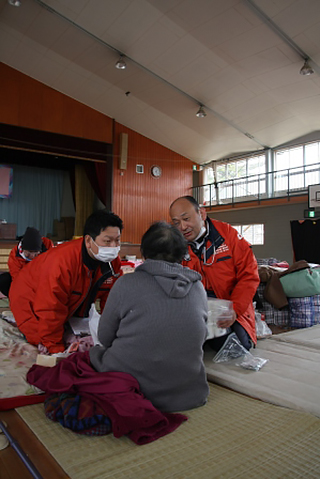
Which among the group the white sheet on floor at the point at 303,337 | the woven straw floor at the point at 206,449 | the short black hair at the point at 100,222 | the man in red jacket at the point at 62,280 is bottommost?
the woven straw floor at the point at 206,449

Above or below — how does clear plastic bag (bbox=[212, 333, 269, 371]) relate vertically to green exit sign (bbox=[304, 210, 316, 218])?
below

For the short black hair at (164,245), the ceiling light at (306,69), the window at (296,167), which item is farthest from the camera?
the window at (296,167)

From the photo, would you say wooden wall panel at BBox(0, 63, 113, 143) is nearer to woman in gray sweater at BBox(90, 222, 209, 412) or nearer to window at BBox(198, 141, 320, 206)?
window at BBox(198, 141, 320, 206)

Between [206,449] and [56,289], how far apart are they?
1229 mm

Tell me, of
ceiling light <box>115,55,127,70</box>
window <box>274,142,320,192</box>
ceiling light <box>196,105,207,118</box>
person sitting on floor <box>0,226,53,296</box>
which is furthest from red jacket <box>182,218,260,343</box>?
window <box>274,142,320,192</box>

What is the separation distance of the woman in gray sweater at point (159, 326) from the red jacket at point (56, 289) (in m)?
0.74

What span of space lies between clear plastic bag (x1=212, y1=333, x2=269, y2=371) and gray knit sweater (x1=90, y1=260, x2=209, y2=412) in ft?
2.41

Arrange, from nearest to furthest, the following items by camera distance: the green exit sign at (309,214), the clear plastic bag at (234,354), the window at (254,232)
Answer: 1. the clear plastic bag at (234,354)
2. the green exit sign at (309,214)
3. the window at (254,232)

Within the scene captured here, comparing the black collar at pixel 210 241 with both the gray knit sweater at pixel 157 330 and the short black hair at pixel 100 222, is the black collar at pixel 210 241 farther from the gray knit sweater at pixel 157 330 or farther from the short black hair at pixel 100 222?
the gray knit sweater at pixel 157 330

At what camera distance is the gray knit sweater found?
1.33 m

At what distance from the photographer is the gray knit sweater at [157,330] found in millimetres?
1328

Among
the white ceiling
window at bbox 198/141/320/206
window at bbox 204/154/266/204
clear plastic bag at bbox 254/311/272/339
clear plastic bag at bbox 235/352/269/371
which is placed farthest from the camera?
window at bbox 204/154/266/204

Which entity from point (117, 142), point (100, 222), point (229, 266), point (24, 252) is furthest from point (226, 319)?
point (117, 142)

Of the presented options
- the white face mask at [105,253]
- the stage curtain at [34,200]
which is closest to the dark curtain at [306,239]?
the stage curtain at [34,200]
